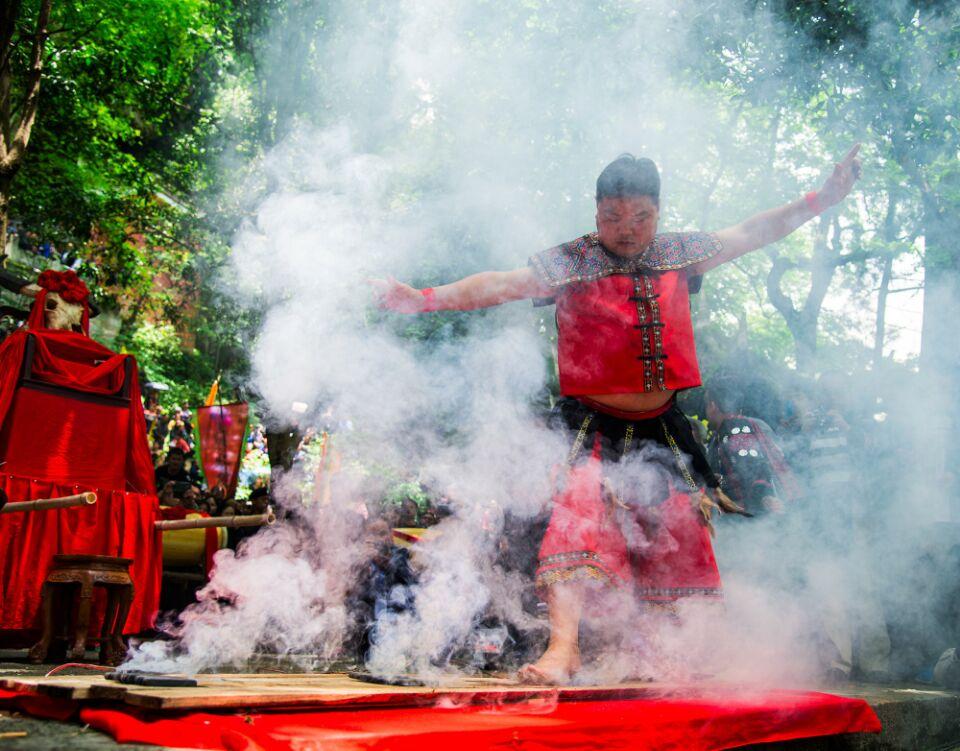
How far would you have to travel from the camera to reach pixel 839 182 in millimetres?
3314

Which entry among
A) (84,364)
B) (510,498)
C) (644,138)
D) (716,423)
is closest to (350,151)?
(644,138)

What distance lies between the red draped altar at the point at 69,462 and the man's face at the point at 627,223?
12.6 ft

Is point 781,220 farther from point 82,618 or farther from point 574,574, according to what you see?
point 82,618

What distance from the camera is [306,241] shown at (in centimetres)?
622

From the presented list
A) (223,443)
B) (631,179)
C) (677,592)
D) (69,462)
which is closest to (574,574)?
(677,592)

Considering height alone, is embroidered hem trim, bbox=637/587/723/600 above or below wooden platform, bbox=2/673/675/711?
above

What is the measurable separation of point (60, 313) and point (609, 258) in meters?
4.40

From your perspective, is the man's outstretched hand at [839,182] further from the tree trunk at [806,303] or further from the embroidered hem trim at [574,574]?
the tree trunk at [806,303]

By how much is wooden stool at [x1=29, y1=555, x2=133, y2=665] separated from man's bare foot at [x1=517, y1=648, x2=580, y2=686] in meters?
2.83

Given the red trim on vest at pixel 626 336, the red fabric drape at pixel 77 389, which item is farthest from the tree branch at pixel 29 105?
the red trim on vest at pixel 626 336

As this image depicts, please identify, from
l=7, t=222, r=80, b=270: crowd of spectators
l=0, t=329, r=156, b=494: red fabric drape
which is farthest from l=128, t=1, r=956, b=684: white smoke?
l=7, t=222, r=80, b=270: crowd of spectators

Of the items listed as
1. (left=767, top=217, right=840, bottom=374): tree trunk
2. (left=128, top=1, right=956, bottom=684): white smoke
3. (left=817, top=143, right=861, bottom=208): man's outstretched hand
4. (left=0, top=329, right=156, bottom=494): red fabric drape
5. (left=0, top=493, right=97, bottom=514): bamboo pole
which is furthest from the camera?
(left=767, top=217, right=840, bottom=374): tree trunk

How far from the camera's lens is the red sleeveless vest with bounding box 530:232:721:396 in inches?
125

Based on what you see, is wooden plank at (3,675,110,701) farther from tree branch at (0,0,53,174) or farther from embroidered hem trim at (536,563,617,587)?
tree branch at (0,0,53,174)
